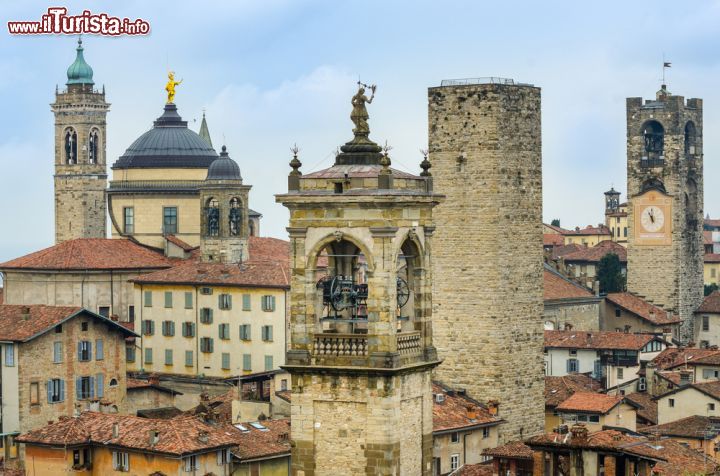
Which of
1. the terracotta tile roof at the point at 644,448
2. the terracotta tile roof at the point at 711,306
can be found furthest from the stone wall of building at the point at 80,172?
the terracotta tile roof at the point at 644,448

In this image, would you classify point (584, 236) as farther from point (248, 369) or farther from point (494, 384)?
point (494, 384)

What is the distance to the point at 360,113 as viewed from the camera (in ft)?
138

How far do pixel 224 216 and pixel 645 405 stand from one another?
2694cm

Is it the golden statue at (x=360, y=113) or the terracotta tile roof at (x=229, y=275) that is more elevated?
the golden statue at (x=360, y=113)

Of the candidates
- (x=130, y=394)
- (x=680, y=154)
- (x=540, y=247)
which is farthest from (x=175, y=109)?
(x=540, y=247)

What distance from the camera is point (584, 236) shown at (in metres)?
182

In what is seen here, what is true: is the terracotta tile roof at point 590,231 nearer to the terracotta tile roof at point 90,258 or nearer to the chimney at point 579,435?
the terracotta tile roof at point 90,258

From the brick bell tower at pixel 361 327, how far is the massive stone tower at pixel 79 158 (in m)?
87.7

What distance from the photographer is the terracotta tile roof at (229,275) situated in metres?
90.3

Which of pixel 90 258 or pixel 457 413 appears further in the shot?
pixel 90 258

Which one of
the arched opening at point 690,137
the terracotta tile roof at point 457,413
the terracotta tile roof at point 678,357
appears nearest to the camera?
the terracotta tile roof at point 457,413

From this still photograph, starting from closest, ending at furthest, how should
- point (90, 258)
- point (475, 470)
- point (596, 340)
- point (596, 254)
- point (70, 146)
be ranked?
1. point (475, 470)
2. point (596, 340)
3. point (90, 258)
4. point (70, 146)
5. point (596, 254)

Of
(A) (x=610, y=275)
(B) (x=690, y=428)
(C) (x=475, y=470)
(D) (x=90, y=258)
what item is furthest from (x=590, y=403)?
(A) (x=610, y=275)

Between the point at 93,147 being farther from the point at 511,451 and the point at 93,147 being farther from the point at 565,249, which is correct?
the point at 511,451
